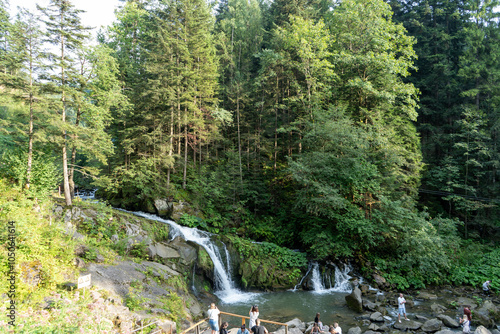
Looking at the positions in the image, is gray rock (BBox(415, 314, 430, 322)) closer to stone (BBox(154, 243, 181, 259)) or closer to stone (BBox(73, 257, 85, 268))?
stone (BBox(154, 243, 181, 259))

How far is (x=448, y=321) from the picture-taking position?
12.9 metres

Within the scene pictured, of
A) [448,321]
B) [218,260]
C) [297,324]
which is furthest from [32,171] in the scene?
[448,321]

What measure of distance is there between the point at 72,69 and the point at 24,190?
7.01 metres

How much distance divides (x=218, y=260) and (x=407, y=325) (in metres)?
10.3

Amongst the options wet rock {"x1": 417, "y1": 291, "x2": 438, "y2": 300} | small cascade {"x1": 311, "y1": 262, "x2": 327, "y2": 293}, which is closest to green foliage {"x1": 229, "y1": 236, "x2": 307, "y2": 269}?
small cascade {"x1": 311, "y1": 262, "x2": 327, "y2": 293}

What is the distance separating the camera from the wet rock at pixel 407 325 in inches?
488

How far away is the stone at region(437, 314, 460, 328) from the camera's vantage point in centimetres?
1272

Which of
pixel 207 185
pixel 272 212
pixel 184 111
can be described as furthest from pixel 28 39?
pixel 272 212

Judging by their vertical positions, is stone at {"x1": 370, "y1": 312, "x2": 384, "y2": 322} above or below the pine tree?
below

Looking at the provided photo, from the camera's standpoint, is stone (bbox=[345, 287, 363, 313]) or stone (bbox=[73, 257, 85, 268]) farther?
stone (bbox=[345, 287, 363, 313])

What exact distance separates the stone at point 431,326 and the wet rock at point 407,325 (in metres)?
0.22

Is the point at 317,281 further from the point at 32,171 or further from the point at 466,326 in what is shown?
the point at 32,171

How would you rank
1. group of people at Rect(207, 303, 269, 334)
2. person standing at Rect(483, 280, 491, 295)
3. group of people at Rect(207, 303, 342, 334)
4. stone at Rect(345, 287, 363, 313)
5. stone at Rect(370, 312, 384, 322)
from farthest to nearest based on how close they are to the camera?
1. person standing at Rect(483, 280, 491, 295)
2. stone at Rect(345, 287, 363, 313)
3. stone at Rect(370, 312, 384, 322)
4. group of people at Rect(207, 303, 269, 334)
5. group of people at Rect(207, 303, 342, 334)

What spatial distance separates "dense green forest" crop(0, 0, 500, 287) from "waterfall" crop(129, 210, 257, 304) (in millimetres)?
1703
